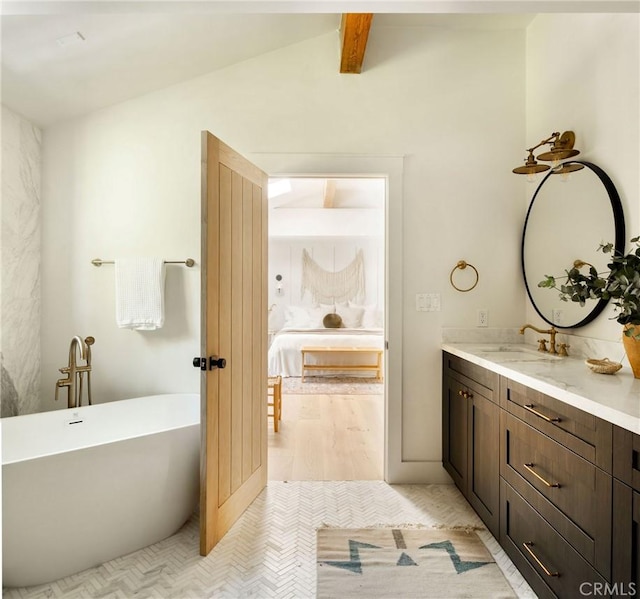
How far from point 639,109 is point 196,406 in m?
2.90

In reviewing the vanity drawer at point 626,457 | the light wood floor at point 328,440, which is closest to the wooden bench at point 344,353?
the light wood floor at point 328,440

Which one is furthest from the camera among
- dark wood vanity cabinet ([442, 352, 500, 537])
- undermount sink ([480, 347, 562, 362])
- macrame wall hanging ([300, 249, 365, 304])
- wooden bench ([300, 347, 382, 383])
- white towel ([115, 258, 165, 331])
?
macrame wall hanging ([300, 249, 365, 304])

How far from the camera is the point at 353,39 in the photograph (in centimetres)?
243

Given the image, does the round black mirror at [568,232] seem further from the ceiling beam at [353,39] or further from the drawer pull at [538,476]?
the ceiling beam at [353,39]

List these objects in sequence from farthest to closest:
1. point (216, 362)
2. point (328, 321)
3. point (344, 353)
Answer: point (328, 321) → point (344, 353) → point (216, 362)

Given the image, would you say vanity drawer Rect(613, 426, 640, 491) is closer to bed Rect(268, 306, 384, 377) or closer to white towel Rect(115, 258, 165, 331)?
white towel Rect(115, 258, 165, 331)

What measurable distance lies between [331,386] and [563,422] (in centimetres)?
441

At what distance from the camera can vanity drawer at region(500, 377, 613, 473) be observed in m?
1.23

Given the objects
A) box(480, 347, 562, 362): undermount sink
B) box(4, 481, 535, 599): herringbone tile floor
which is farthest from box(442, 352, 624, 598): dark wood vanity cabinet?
box(4, 481, 535, 599): herringbone tile floor

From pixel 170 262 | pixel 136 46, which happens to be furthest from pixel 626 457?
pixel 136 46

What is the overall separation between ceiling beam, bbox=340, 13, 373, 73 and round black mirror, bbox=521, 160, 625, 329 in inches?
53.8

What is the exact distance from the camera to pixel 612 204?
1949mm

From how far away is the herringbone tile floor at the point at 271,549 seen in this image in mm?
1756

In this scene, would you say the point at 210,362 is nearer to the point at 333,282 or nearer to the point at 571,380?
the point at 571,380
